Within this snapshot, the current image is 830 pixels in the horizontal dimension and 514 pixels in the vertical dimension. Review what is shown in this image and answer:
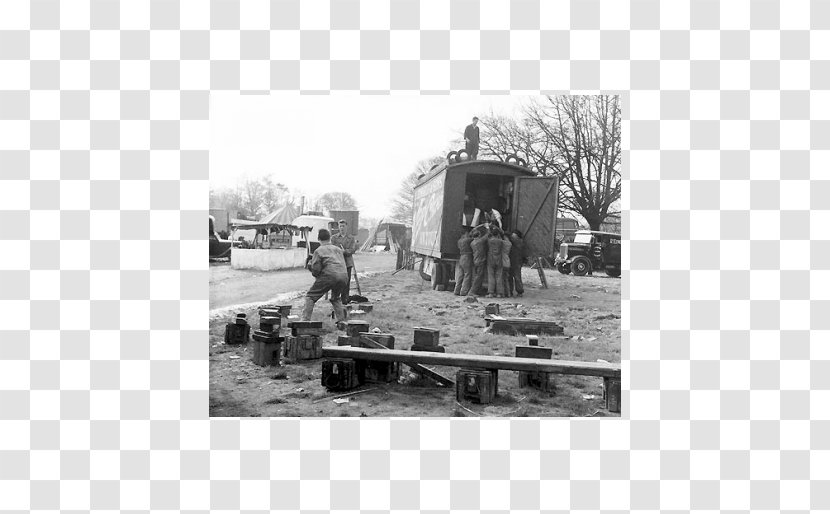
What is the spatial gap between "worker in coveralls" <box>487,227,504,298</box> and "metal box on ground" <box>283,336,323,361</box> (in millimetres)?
1443

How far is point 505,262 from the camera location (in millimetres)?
4648

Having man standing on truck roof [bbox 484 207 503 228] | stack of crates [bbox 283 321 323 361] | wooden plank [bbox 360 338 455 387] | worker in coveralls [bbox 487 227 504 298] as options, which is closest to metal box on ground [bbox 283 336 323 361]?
stack of crates [bbox 283 321 323 361]

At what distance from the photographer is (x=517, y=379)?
4102 mm

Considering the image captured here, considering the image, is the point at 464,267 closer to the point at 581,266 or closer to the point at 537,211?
the point at 537,211

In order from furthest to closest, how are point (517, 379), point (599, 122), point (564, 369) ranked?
point (599, 122)
point (517, 379)
point (564, 369)

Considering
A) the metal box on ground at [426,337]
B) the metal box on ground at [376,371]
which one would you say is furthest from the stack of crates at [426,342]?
the metal box on ground at [376,371]

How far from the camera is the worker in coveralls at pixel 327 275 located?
15.0 ft

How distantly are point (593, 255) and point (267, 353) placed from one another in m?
2.61

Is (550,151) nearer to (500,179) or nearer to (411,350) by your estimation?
(500,179)

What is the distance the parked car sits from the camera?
425cm

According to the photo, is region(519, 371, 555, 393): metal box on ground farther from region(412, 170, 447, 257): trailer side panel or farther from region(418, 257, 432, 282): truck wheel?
region(412, 170, 447, 257): trailer side panel

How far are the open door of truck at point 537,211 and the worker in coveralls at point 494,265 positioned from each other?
230 mm
